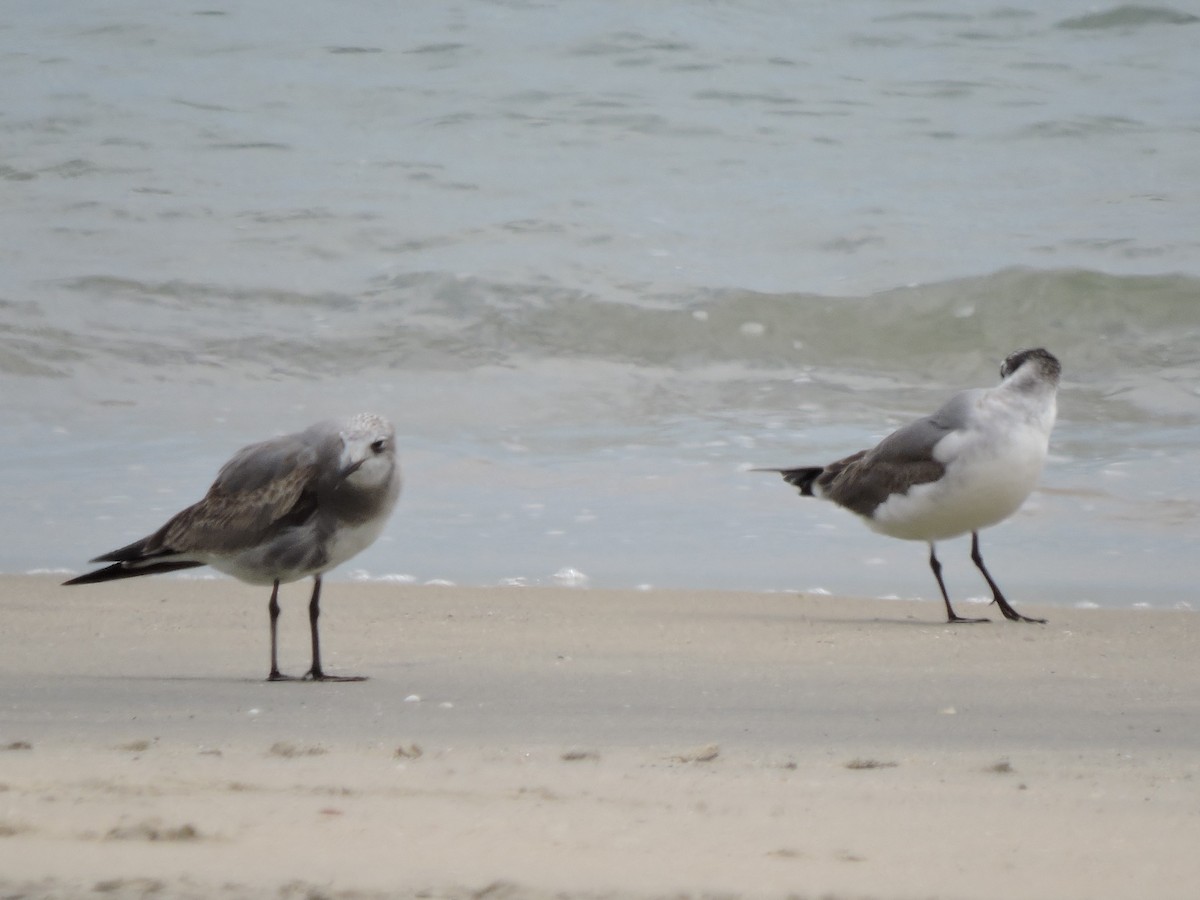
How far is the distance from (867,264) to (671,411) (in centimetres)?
363

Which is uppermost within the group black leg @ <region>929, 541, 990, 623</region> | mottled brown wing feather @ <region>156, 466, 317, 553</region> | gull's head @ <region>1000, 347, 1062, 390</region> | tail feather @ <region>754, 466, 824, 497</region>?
gull's head @ <region>1000, 347, 1062, 390</region>

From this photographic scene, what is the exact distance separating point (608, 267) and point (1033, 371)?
20.8ft

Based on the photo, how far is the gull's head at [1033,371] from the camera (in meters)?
5.96

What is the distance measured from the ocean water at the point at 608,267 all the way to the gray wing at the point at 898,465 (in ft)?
1.04

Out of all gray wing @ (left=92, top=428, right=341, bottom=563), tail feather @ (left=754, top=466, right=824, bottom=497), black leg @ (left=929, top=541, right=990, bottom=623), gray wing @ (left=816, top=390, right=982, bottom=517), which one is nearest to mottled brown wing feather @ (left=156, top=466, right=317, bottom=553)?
gray wing @ (left=92, top=428, right=341, bottom=563)

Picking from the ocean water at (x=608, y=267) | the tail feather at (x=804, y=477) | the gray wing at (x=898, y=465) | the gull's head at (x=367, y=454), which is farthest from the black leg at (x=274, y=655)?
the tail feather at (x=804, y=477)

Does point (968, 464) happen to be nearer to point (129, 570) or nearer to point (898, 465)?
point (898, 465)

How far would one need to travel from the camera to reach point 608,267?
476 inches

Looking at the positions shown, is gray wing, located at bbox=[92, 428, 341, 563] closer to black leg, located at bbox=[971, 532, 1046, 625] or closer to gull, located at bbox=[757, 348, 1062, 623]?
gull, located at bbox=[757, 348, 1062, 623]

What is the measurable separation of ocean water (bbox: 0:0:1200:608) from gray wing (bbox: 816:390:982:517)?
316mm

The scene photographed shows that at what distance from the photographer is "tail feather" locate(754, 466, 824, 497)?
21.5ft

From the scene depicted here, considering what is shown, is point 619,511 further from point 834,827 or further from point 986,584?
point 834,827

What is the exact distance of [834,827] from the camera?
2719mm

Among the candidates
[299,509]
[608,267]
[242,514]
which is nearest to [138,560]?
[242,514]
